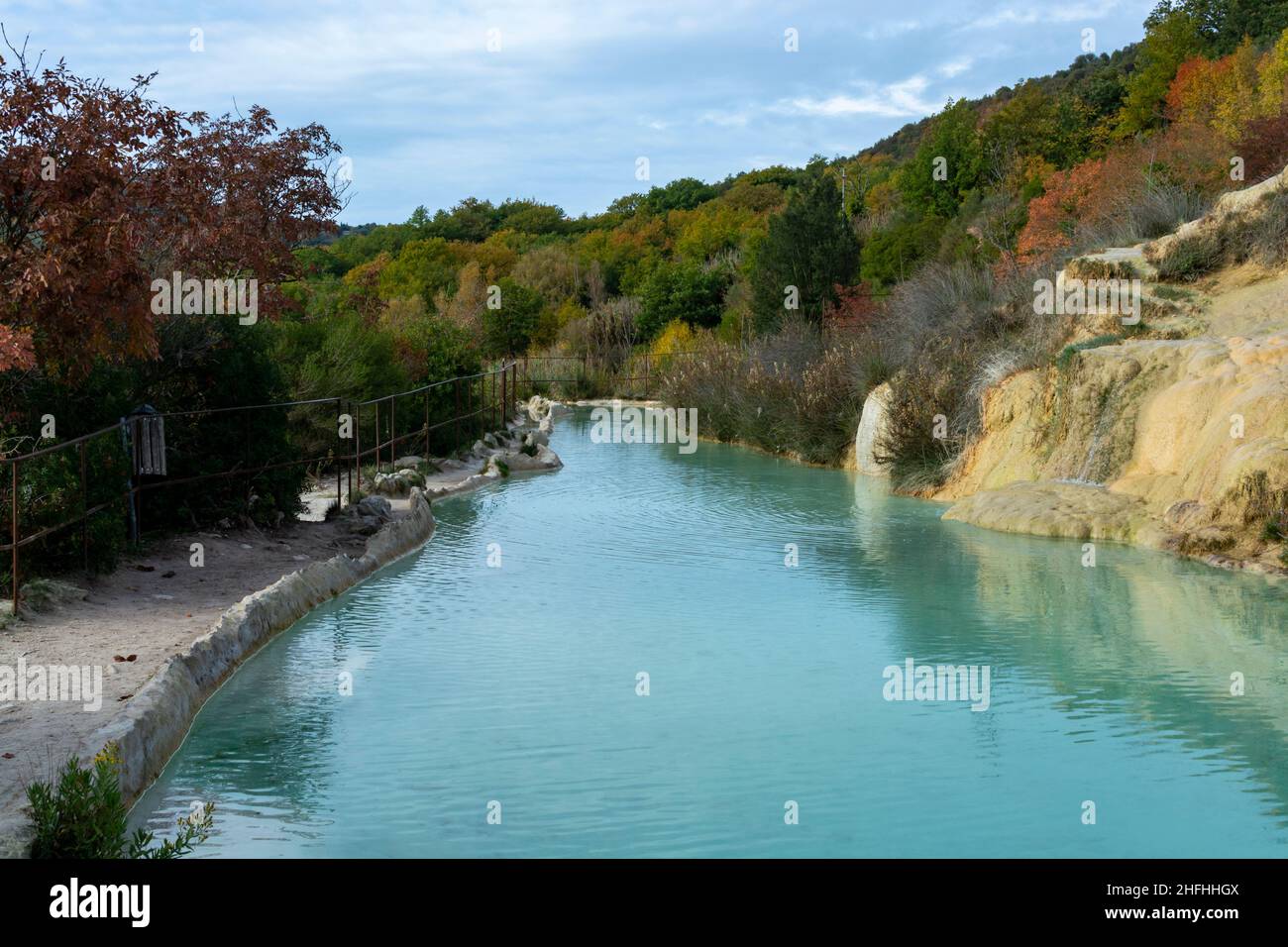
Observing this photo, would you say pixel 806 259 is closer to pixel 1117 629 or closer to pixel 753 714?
pixel 1117 629

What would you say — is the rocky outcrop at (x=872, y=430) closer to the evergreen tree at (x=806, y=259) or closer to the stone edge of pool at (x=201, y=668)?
the stone edge of pool at (x=201, y=668)

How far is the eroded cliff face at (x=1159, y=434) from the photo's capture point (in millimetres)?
12469

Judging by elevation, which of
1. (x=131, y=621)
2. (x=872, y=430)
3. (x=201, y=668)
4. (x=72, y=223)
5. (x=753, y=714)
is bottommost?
(x=753, y=714)

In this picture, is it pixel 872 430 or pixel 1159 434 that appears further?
pixel 872 430

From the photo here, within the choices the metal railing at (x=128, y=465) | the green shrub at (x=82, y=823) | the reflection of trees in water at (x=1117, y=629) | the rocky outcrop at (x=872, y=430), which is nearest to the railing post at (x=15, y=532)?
the metal railing at (x=128, y=465)

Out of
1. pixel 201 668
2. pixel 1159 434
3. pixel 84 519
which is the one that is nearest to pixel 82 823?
pixel 201 668

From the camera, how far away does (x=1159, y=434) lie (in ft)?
47.2

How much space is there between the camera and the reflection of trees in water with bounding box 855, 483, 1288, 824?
7559 mm

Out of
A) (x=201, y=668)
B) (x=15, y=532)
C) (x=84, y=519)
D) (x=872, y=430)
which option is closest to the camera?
(x=201, y=668)

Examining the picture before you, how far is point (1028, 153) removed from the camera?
42.7 metres

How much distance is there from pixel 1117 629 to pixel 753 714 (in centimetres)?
382

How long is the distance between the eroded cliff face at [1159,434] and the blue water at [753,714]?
0.81m

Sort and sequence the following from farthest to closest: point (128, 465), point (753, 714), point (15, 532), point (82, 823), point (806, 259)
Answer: point (806, 259) → point (128, 465) → point (15, 532) → point (753, 714) → point (82, 823)

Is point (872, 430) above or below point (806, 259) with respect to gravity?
below
